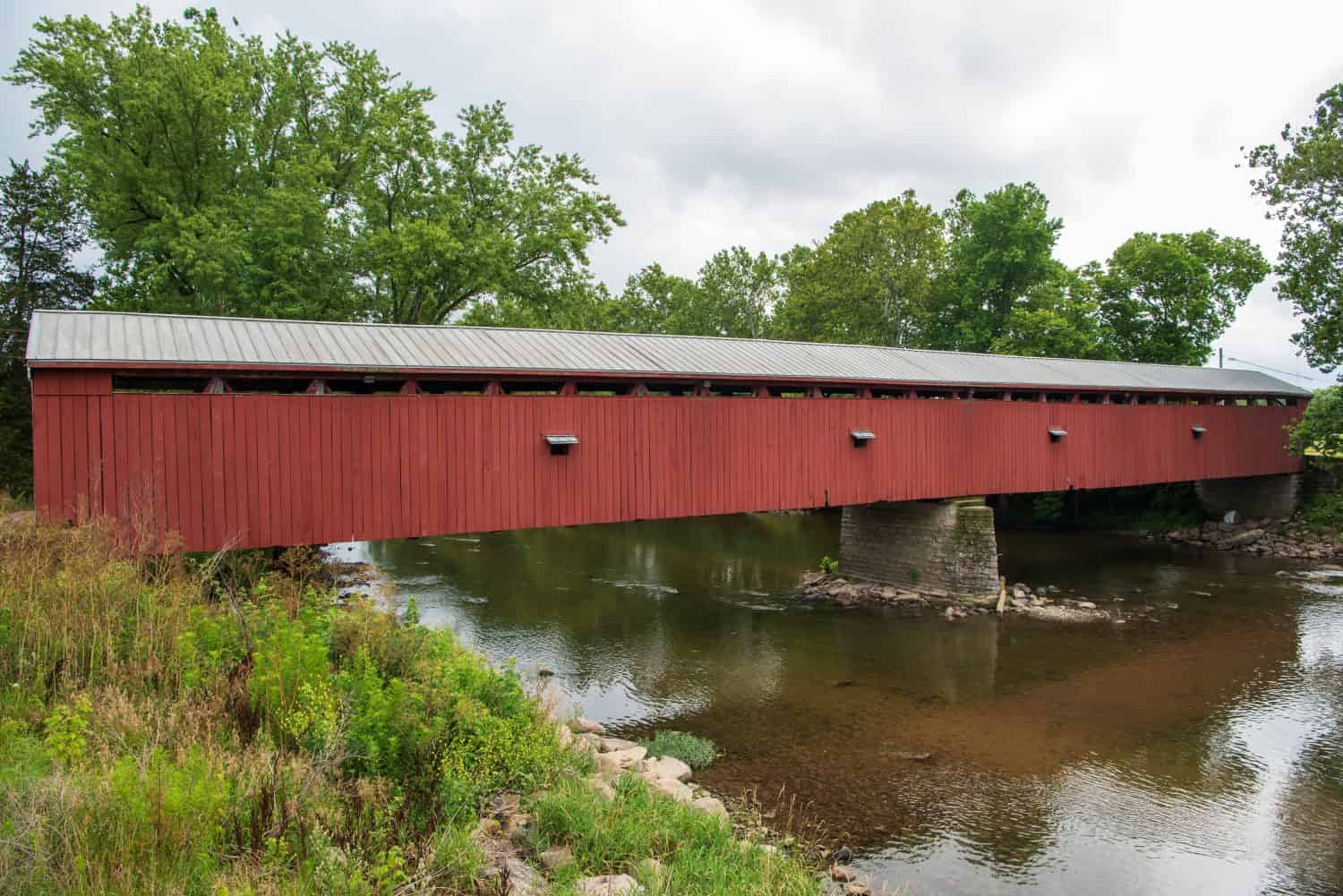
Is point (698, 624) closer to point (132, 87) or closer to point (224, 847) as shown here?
point (224, 847)

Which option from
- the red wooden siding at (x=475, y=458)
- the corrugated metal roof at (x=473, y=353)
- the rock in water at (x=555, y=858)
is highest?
the corrugated metal roof at (x=473, y=353)

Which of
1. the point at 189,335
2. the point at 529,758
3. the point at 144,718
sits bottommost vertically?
the point at 529,758

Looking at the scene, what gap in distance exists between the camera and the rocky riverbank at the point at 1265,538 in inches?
848

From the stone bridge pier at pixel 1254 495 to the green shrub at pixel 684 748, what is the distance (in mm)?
22178

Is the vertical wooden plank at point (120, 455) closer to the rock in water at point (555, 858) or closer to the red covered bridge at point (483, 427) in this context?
the red covered bridge at point (483, 427)

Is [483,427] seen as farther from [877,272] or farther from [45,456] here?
[877,272]

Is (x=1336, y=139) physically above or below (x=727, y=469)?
above

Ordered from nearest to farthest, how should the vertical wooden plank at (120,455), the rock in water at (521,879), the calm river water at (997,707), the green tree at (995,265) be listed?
the rock in water at (521,879), the calm river water at (997,707), the vertical wooden plank at (120,455), the green tree at (995,265)

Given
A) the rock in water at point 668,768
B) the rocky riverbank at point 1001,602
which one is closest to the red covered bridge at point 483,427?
the rocky riverbank at point 1001,602

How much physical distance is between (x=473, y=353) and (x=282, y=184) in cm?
1147

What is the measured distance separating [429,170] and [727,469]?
13.5 metres

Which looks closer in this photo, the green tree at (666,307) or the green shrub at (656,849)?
the green shrub at (656,849)

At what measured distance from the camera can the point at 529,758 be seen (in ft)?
19.5

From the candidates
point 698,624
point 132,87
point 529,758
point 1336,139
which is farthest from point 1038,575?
point 132,87
